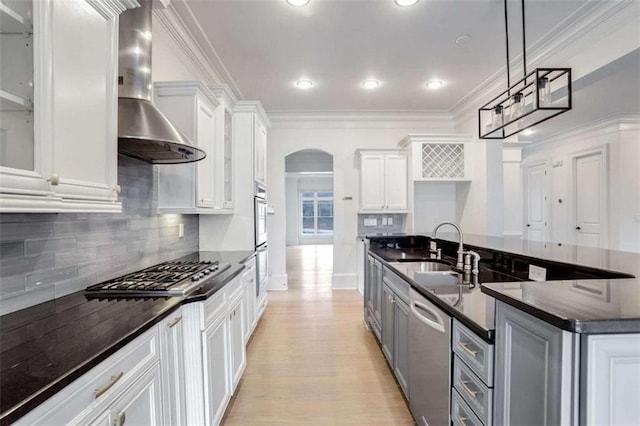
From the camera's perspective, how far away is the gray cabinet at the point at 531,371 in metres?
0.77

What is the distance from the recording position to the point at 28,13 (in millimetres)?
1029

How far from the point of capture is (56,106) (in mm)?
1095

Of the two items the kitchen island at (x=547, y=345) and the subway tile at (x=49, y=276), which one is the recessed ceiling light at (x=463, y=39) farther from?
the subway tile at (x=49, y=276)

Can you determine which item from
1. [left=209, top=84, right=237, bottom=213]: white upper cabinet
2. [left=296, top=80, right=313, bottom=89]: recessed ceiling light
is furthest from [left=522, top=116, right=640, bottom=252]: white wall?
[left=209, top=84, right=237, bottom=213]: white upper cabinet

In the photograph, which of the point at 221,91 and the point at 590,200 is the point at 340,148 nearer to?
the point at 221,91

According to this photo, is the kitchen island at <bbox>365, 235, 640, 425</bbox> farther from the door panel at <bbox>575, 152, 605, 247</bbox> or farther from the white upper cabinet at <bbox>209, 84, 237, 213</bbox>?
the door panel at <bbox>575, 152, 605, 247</bbox>

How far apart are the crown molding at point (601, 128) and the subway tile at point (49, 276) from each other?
7543 mm

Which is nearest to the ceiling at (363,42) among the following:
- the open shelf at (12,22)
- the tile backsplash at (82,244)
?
the tile backsplash at (82,244)

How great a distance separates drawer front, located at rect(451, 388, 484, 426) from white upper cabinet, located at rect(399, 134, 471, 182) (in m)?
3.85

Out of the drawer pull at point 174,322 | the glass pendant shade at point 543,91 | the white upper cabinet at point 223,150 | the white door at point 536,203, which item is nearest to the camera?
the drawer pull at point 174,322

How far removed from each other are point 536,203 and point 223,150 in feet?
24.1

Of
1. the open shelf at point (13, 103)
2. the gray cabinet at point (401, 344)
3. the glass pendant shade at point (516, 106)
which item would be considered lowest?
the gray cabinet at point (401, 344)

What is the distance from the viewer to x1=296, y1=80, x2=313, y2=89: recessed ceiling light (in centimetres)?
402

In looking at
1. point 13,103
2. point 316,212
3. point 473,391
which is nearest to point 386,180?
point 473,391
